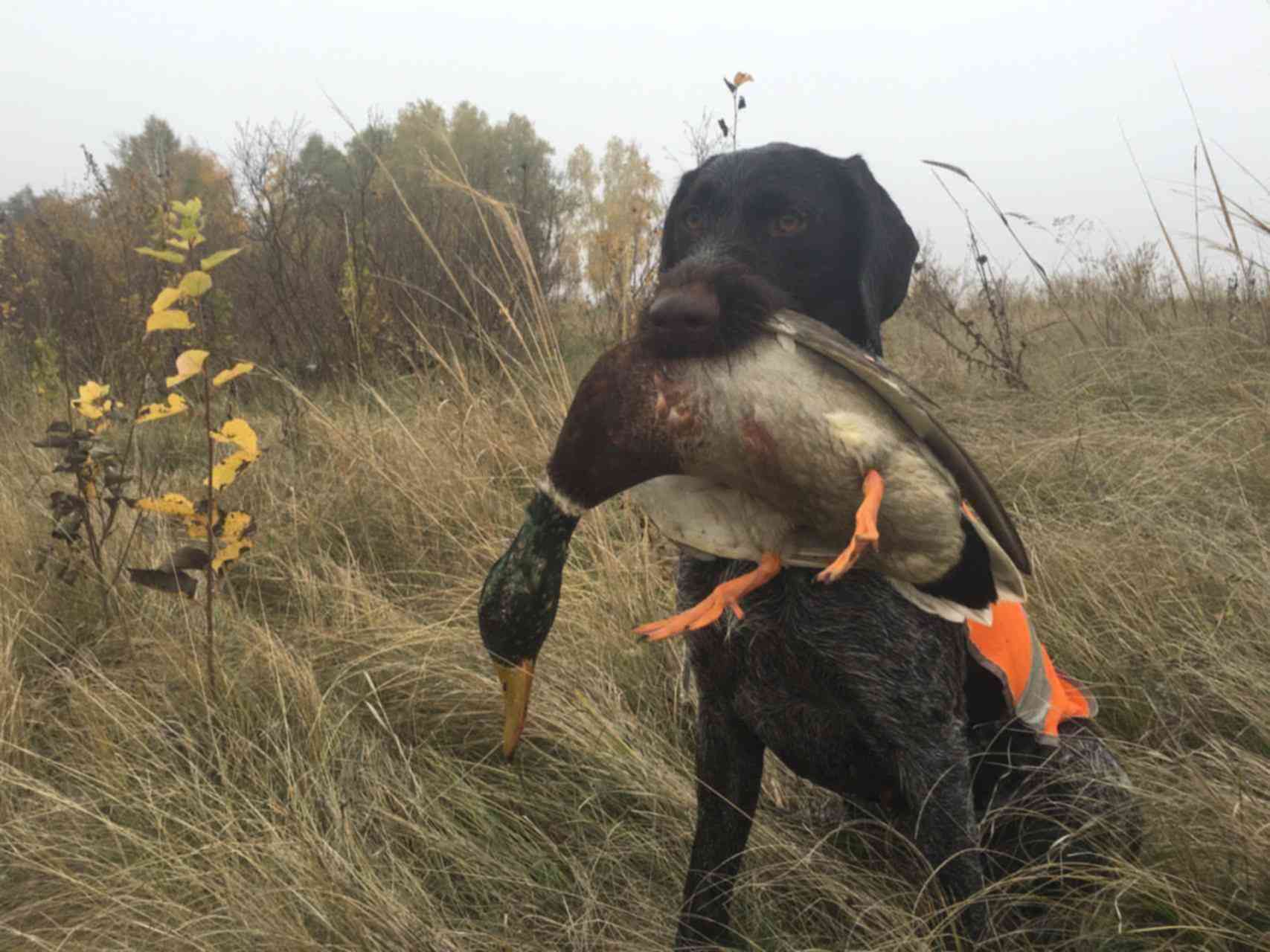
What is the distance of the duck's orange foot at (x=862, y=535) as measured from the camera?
1007mm

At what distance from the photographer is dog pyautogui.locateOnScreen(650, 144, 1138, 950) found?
1445 mm


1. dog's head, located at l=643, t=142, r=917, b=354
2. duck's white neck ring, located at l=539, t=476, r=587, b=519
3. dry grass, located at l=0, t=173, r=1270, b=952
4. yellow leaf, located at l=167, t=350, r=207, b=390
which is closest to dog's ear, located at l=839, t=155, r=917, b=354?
dog's head, located at l=643, t=142, r=917, b=354

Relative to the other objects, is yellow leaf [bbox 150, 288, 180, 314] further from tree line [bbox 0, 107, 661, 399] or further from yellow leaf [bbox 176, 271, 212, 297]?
tree line [bbox 0, 107, 661, 399]

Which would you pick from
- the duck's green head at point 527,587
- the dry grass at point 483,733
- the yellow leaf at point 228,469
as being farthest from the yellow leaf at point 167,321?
the duck's green head at point 527,587

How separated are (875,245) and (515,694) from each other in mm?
867

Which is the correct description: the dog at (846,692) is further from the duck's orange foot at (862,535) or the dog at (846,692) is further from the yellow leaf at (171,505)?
the yellow leaf at (171,505)

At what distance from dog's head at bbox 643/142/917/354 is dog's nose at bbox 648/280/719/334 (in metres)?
0.29

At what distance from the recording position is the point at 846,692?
148cm

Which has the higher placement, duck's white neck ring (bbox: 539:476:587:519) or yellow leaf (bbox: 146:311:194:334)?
yellow leaf (bbox: 146:311:194:334)

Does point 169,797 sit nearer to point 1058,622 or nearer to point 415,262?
point 1058,622

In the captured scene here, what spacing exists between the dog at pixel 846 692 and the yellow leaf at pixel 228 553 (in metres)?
1.45

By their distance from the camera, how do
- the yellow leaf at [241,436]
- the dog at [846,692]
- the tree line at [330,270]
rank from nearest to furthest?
the dog at [846,692] < the yellow leaf at [241,436] < the tree line at [330,270]

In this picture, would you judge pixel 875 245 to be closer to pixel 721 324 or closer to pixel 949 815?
pixel 721 324

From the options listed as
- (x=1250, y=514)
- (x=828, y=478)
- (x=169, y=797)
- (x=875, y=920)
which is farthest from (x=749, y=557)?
(x=1250, y=514)
